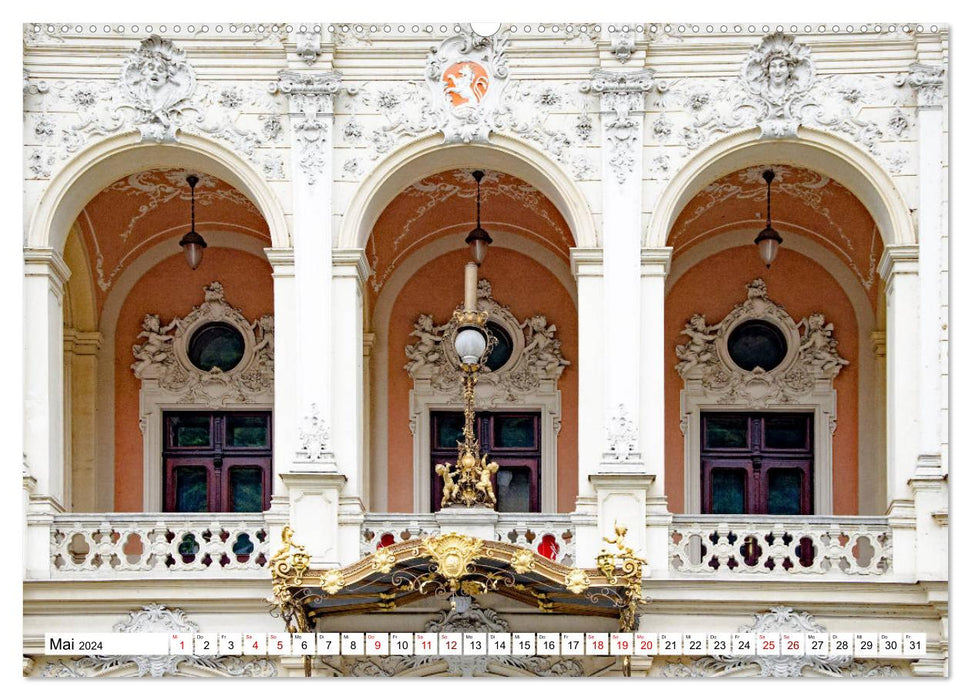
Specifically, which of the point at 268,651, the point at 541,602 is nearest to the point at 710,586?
the point at 541,602

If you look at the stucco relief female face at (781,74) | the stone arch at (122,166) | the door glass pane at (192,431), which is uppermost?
the stucco relief female face at (781,74)

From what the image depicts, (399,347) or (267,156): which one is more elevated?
(267,156)

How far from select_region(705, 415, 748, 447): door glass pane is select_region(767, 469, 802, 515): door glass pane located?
0.55 m

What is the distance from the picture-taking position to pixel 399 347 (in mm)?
31312

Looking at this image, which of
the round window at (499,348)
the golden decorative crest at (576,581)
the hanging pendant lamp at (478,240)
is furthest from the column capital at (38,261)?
the golden decorative crest at (576,581)

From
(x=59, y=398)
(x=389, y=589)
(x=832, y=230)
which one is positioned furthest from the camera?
(x=832, y=230)

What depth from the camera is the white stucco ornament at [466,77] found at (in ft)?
91.1

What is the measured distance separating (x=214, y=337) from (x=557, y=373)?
424 centimetres

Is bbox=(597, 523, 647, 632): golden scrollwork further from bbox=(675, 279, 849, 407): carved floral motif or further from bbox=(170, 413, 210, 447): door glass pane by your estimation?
bbox=(170, 413, 210, 447): door glass pane

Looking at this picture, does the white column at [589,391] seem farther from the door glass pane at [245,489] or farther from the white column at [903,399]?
the door glass pane at [245,489]

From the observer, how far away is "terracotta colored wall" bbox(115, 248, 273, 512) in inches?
1227

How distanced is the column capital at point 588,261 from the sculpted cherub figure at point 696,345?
3797mm

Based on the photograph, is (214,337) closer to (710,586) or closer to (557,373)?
(557,373)

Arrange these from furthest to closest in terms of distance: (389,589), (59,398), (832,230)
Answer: (832,230), (59,398), (389,589)
